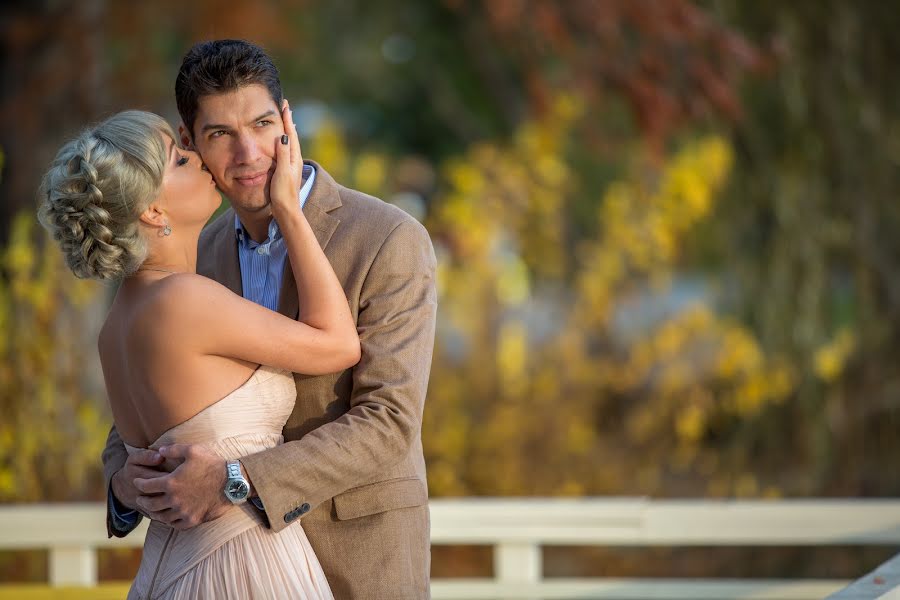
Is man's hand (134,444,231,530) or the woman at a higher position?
the woman

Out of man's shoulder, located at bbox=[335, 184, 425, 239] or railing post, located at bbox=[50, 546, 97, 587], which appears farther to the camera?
railing post, located at bbox=[50, 546, 97, 587]

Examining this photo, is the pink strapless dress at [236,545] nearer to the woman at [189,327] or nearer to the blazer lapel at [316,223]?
the woman at [189,327]

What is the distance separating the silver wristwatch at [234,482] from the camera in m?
2.59

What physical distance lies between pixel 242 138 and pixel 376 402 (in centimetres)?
65

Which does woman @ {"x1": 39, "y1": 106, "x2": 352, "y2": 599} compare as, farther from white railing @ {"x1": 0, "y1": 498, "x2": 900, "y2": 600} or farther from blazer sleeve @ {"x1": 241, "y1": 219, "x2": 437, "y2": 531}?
white railing @ {"x1": 0, "y1": 498, "x2": 900, "y2": 600}

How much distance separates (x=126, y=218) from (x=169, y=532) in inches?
28.3

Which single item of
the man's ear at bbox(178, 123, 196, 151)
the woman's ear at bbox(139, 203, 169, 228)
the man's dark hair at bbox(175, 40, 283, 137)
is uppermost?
the man's dark hair at bbox(175, 40, 283, 137)

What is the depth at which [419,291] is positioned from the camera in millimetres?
2779

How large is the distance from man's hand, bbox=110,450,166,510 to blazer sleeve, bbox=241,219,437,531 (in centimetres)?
20

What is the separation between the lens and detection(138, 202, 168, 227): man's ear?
8.63 feet

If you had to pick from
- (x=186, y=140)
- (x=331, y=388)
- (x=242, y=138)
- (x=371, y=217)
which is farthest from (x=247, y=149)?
(x=331, y=388)

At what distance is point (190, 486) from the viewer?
2584 mm

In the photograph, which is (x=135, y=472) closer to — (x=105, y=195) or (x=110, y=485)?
(x=110, y=485)

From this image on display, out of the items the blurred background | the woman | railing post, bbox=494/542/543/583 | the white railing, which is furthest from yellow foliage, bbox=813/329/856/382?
the woman
